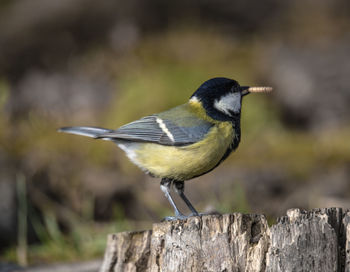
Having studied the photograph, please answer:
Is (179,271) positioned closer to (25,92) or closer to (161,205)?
(161,205)

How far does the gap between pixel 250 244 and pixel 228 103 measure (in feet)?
3.23

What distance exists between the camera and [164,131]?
2.79 m

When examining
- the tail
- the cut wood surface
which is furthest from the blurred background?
the cut wood surface

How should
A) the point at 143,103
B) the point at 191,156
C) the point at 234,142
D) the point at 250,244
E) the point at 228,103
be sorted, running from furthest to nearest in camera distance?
the point at 143,103, the point at 228,103, the point at 234,142, the point at 191,156, the point at 250,244

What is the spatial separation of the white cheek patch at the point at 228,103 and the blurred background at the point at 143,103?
1095mm

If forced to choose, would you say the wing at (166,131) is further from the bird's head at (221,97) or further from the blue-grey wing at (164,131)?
the bird's head at (221,97)

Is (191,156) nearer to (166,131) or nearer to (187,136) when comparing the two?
(187,136)

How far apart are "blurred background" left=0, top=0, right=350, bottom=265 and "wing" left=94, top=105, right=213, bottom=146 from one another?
105 centimetres

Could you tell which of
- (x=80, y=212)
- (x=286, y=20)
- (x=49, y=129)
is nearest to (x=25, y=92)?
(x=49, y=129)

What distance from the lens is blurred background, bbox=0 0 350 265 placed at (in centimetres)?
430

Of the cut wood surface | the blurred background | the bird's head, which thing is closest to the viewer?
the cut wood surface

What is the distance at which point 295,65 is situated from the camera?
6555mm

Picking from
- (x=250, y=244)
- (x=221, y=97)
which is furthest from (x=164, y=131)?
(x=250, y=244)

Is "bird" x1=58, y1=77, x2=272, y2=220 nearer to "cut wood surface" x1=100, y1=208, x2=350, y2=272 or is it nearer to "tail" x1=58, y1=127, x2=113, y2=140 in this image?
"tail" x1=58, y1=127, x2=113, y2=140
